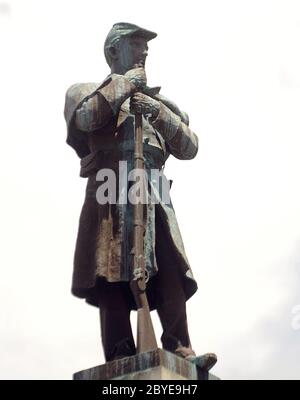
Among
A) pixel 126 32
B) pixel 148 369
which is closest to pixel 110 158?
pixel 126 32

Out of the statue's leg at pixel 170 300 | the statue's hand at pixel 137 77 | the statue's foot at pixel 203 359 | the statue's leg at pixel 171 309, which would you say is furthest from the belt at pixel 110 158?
the statue's foot at pixel 203 359

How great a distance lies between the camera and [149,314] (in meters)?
10.7

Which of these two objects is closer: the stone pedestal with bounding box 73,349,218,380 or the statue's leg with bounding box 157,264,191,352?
the stone pedestal with bounding box 73,349,218,380

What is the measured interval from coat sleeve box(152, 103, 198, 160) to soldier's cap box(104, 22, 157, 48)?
0.81 m

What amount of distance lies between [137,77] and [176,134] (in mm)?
688

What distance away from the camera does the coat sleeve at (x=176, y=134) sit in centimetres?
1166

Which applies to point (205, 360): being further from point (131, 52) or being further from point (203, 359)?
point (131, 52)

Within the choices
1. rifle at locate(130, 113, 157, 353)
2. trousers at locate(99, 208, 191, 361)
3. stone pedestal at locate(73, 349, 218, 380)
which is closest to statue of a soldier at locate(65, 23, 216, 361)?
trousers at locate(99, 208, 191, 361)

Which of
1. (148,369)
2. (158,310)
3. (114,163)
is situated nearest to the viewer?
(148,369)

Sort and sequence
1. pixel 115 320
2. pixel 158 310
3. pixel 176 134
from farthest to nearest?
pixel 176 134 < pixel 158 310 < pixel 115 320

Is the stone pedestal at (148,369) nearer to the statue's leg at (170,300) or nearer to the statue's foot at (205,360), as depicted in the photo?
the statue's foot at (205,360)

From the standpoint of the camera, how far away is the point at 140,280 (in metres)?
10.8

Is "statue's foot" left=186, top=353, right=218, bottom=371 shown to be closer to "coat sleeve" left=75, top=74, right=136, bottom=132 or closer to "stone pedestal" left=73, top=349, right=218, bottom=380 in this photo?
"stone pedestal" left=73, top=349, right=218, bottom=380

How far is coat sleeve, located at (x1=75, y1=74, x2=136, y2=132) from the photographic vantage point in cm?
1151
